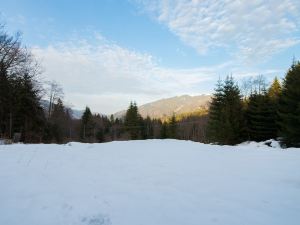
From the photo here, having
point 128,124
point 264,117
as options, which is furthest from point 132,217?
point 128,124

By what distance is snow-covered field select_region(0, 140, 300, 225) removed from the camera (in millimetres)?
4098

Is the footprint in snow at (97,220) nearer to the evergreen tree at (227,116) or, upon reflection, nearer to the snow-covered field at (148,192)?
the snow-covered field at (148,192)

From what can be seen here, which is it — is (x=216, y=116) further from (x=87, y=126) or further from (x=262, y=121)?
(x=87, y=126)

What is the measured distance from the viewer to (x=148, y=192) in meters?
5.18

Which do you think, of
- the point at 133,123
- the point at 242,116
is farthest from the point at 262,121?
the point at 133,123

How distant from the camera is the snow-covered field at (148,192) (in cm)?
410

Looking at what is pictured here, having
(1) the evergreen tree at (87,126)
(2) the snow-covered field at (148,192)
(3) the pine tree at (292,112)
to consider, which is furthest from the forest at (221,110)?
(1) the evergreen tree at (87,126)

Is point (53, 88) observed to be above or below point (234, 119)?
above

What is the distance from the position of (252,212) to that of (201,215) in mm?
765

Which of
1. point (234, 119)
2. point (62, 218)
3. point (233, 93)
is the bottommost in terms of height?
point (62, 218)

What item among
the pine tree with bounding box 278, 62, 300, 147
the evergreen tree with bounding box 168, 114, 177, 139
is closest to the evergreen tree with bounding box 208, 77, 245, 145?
the pine tree with bounding box 278, 62, 300, 147

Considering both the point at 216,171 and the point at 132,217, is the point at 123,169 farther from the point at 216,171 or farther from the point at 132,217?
the point at 132,217

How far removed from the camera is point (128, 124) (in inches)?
2477

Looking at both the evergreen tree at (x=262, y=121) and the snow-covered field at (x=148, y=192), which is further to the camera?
the evergreen tree at (x=262, y=121)
